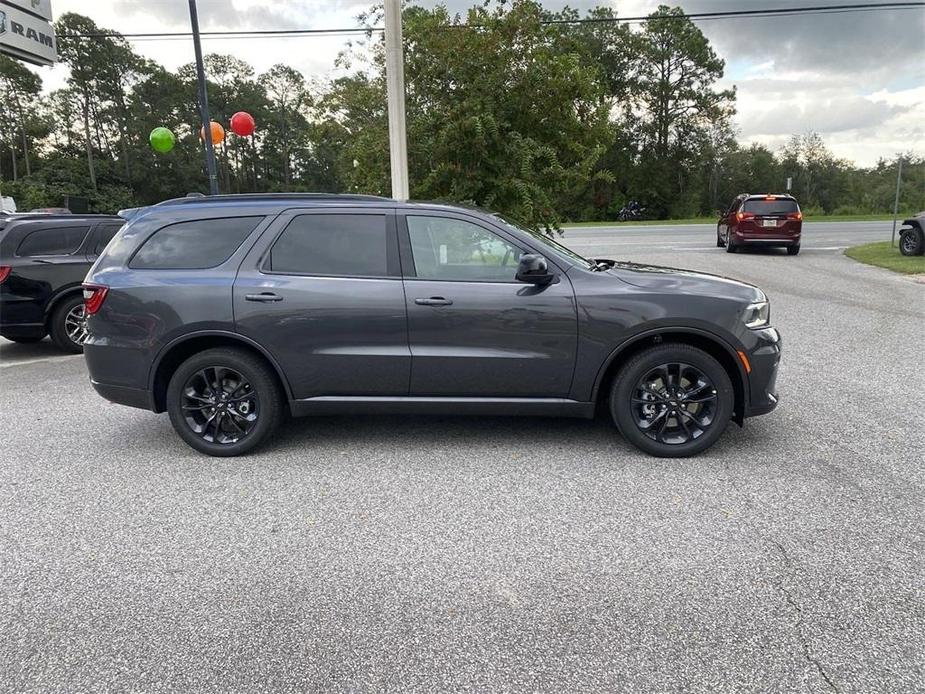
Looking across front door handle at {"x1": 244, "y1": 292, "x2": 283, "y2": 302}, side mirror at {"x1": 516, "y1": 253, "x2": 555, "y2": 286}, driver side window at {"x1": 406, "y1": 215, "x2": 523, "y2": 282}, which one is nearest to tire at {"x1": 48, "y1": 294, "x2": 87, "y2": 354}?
front door handle at {"x1": 244, "y1": 292, "x2": 283, "y2": 302}

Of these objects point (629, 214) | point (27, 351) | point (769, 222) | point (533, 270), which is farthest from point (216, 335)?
point (629, 214)

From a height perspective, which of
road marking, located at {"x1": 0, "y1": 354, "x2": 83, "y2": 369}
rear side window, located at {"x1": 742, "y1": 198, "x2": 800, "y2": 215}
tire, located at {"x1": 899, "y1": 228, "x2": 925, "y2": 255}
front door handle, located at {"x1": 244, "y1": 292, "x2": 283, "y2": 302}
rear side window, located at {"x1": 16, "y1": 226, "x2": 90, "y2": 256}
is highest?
rear side window, located at {"x1": 742, "y1": 198, "x2": 800, "y2": 215}

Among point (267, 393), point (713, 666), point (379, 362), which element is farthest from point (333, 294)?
point (713, 666)

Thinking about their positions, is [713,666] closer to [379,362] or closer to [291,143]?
[379,362]

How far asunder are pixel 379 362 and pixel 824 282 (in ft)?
37.8

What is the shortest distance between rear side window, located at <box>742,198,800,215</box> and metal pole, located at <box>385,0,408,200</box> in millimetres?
12315

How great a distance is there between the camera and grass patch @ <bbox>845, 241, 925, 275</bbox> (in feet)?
45.2

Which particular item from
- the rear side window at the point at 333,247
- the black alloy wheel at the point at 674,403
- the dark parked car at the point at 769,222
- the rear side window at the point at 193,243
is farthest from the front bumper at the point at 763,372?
the dark parked car at the point at 769,222

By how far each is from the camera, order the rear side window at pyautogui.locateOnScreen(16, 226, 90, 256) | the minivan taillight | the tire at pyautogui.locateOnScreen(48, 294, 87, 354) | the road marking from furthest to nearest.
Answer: the tire at pyautogui.locateOnScreen(48, 294, 87, 354) < the rear side window at pyautogui.locateOnScreen(16, 226, 90, 256) < the road marking < the minivan taillight

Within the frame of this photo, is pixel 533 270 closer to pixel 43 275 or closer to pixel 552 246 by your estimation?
pixel 552 246

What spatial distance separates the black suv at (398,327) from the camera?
418 centimetres

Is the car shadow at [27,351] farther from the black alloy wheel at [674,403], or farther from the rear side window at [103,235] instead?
the black alloy wheel at [674,403]

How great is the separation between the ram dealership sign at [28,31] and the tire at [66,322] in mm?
10145

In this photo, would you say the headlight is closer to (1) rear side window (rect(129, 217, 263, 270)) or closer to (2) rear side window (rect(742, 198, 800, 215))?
(1) rear side window (rect(129, 217, 263, 270))
